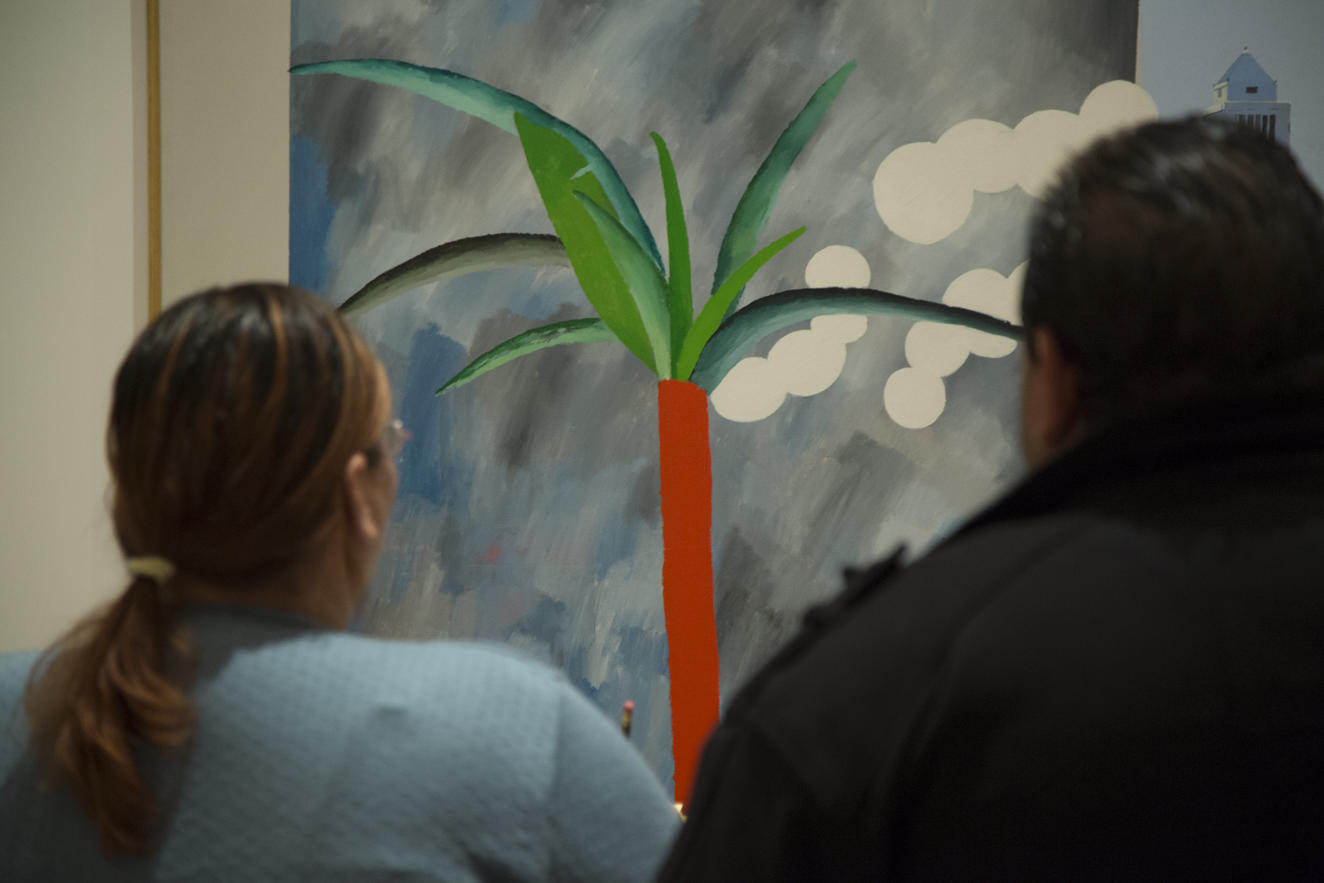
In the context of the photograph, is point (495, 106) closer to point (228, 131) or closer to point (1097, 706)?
point (228, 131)

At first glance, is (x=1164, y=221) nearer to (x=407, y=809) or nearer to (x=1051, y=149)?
(x=407, y=809)

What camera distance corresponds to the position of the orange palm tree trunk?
1.53m

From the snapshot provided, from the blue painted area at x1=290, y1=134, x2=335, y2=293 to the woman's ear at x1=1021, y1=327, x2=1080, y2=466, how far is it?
48.7 inches

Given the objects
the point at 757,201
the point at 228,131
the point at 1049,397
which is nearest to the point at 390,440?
the point at 1049,397

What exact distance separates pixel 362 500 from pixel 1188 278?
0.51 meters

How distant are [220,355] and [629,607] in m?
0.97

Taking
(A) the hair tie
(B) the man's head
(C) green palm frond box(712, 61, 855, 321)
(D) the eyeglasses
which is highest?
(C) green palm frond box(712, 61, 855, 321)

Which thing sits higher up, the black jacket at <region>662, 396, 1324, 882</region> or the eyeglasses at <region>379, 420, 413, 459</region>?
the eyeglasses at <region>379, 420, 413, 459</region>

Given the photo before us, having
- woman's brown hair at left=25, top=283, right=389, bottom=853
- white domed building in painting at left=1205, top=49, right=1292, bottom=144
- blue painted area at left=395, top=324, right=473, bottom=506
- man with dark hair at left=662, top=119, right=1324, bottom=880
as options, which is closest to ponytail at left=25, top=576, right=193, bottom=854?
woman's brown hair at left=25, top=283, right=389, bottom=853

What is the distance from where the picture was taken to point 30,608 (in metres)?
1.58

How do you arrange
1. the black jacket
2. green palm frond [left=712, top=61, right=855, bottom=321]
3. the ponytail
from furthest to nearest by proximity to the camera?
green palm frond [left=712, top=61, right=855, bottom=321] < the ponytail < the black jacket

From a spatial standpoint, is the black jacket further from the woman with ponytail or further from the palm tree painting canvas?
the palm tree painting canvas

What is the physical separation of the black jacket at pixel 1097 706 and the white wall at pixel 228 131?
131cm

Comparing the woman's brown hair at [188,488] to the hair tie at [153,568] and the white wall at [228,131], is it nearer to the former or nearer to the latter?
the hair tie at [153,568]
